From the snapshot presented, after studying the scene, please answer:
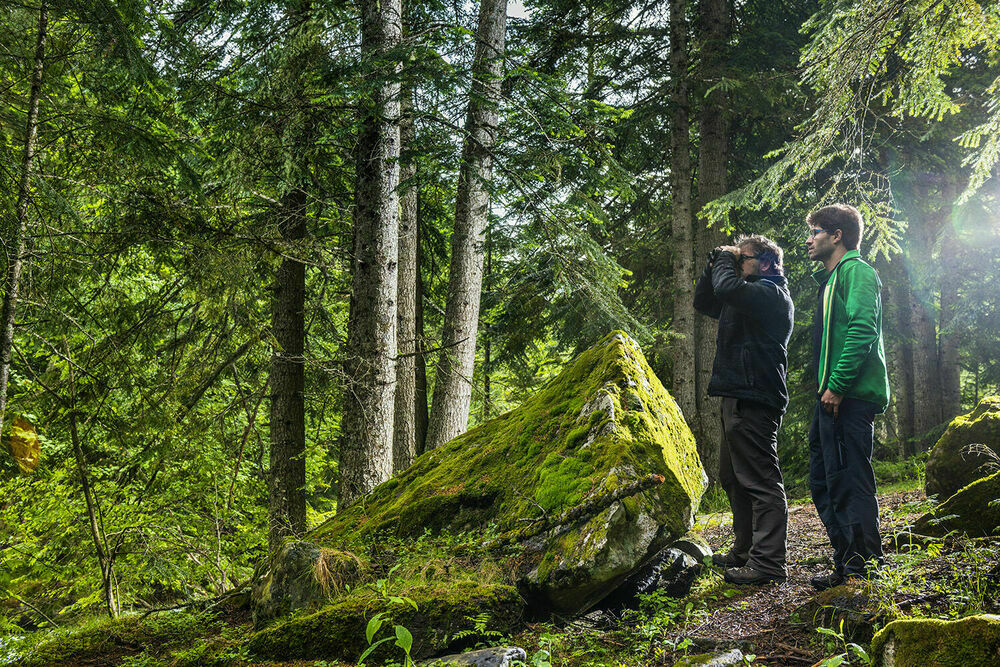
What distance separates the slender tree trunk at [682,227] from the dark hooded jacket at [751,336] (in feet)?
20.6

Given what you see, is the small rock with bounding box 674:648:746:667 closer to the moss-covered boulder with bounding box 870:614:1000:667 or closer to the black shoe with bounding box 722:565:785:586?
the moss-covered boulder with bounding box 870:614:1000:667

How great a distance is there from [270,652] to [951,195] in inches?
564

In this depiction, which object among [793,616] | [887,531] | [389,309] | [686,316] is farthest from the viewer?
[686,316]

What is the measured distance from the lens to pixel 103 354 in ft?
19.7

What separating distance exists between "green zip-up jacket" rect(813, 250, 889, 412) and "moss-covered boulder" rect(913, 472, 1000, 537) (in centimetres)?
104

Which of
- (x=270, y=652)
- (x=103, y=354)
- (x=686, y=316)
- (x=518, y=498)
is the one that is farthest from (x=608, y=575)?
(x=686, y=316)

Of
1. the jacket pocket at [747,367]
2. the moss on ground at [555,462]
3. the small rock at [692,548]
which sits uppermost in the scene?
the jacket pocket at [747,367]

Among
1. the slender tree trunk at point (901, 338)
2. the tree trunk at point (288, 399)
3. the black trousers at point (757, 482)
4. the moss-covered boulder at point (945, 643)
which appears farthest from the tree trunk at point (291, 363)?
the slender tree trunk at point (901, 338)

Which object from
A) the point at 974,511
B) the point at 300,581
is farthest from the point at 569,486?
the point at 974,511

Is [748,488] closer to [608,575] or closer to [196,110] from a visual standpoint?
[608,575]

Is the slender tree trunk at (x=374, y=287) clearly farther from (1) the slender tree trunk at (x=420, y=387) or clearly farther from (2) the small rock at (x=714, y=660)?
(2) the small rock at (x=714, y=660)

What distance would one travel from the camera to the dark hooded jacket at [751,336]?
4.22m

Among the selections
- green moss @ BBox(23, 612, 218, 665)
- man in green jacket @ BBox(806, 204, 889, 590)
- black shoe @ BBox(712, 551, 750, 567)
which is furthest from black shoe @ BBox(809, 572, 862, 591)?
green moss @ BBox(23, 612, 218, 665)

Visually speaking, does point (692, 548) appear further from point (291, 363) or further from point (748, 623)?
point (291, 363)
